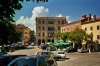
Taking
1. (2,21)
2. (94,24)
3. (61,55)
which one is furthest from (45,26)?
(2,21)

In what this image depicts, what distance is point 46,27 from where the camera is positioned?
110562mm

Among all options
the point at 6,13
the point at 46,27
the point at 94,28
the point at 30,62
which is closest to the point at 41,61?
the point at 30,62

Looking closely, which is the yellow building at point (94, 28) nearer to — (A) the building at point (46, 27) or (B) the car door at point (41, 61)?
(A) the building at point (46, 27)

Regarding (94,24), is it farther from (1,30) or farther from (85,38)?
(1,30)

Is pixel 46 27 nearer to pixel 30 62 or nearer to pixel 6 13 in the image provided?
pixel 6 13

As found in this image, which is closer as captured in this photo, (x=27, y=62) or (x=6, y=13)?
(x=27, y=62)

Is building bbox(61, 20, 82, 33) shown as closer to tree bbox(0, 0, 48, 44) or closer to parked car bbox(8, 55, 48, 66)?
tree bbox(0, 0, 48, 44)

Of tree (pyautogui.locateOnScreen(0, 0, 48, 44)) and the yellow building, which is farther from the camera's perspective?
the yellow building

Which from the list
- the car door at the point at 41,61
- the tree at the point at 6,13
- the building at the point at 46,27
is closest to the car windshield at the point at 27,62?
the car door at the point at 41,61

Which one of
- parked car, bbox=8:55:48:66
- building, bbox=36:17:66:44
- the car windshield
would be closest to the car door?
parked car, bbox=8:55:48:66

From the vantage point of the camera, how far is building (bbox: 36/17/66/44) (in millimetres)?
109250

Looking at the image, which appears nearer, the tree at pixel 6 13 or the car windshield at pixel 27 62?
the car windshield at pixel 27 62

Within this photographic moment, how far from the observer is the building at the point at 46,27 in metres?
109

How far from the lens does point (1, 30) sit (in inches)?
651
